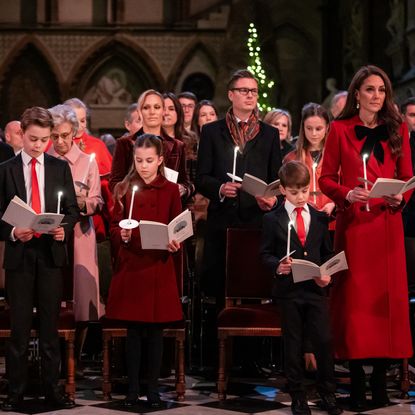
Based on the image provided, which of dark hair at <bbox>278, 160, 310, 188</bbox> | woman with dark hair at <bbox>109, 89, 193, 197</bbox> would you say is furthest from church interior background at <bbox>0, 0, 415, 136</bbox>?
dark hair at <bbox>278, 160, 310, 188</bbox>

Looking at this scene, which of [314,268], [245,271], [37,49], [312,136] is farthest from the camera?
[37,49]

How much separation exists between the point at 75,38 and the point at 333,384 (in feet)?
46.7

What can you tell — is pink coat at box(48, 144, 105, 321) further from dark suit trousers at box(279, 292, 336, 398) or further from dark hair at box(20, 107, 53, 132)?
dark suit trousers at box(279, 292, 336, 398)

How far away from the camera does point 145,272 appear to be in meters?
5.46

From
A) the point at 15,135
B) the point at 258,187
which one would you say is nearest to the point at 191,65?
the point at 15,135

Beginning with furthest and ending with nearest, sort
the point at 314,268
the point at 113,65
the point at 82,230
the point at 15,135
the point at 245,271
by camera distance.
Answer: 1. the point at 113,65
2. the point at 15,135
3. the point at 82,230
4. the point at 245,271
5. the point at 314,268

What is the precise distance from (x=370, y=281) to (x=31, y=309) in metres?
1.86

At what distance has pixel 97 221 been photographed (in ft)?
22.4

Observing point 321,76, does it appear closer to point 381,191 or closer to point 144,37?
point 144,37

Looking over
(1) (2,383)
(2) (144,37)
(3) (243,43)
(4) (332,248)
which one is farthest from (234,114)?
(2) (144,37)

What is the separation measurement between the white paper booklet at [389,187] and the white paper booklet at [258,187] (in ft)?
2.29

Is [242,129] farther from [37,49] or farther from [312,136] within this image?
[37,49]

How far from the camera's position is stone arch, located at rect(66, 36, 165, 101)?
60.1ft

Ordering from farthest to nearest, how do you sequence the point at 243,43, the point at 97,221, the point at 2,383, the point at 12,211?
the point at 243,43 → the point at 97,221 → the point at 2,383 → the point at 12,211
